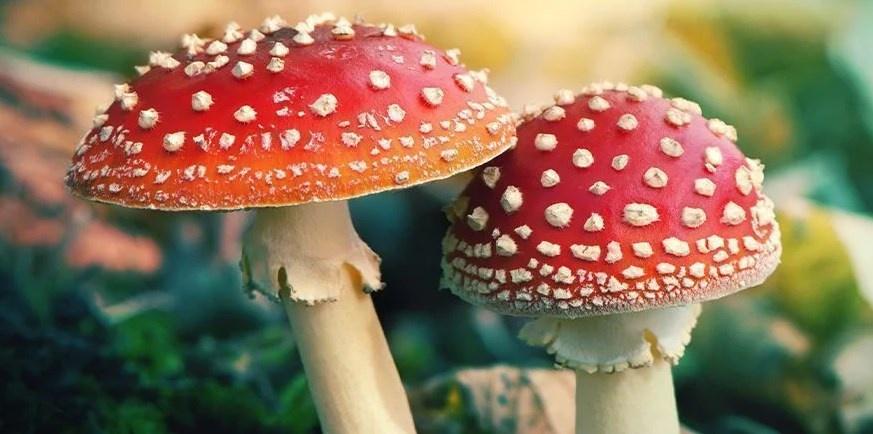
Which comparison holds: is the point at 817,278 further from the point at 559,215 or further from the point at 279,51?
the point at 279,51

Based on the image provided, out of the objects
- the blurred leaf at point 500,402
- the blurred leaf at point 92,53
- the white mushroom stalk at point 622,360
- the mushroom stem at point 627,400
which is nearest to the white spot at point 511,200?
the white mushroom stalk at point 622,360

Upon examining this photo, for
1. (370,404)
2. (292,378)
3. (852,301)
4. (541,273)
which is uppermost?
(541,273)

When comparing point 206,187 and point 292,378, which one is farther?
point 292,378

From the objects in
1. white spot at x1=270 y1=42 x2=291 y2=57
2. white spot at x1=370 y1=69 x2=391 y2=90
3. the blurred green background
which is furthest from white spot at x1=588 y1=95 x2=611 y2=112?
the blurred green background

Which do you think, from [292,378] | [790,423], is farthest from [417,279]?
[790,423]

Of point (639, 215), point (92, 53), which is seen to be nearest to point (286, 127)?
point (639, 215)

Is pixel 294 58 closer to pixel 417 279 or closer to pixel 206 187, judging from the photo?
pixel 206 187

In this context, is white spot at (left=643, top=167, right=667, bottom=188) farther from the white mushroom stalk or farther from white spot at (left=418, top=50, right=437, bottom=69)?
white spot at (left=418, top=50, right=437, bottom=69)
